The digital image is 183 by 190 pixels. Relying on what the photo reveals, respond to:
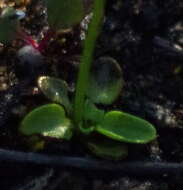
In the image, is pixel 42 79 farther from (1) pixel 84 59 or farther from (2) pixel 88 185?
(2) pixel 88 185

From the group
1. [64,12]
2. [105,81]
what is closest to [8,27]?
[64,12]

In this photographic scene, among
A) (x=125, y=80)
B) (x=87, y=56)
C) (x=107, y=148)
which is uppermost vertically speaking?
(x=87, y=56)

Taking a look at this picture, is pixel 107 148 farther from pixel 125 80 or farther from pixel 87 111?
pixel 125 80

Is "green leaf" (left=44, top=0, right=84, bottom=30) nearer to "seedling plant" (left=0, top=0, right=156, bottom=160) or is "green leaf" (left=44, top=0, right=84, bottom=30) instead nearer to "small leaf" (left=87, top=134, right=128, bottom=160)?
"seedling plant" (left=0, top=0, right=156, bottom=160)

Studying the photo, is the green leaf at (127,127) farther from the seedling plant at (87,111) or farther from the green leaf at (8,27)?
the green leaf at (8,27)

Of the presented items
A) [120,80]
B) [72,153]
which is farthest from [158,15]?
[72,153]

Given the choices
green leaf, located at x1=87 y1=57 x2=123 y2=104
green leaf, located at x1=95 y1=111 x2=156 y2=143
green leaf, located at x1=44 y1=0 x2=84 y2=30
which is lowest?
green leaf, located at x1=95 y1=111 x2=156 y2=143

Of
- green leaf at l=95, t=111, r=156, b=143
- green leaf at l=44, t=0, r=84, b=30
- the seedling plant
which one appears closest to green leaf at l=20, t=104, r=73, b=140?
the seedling plant
